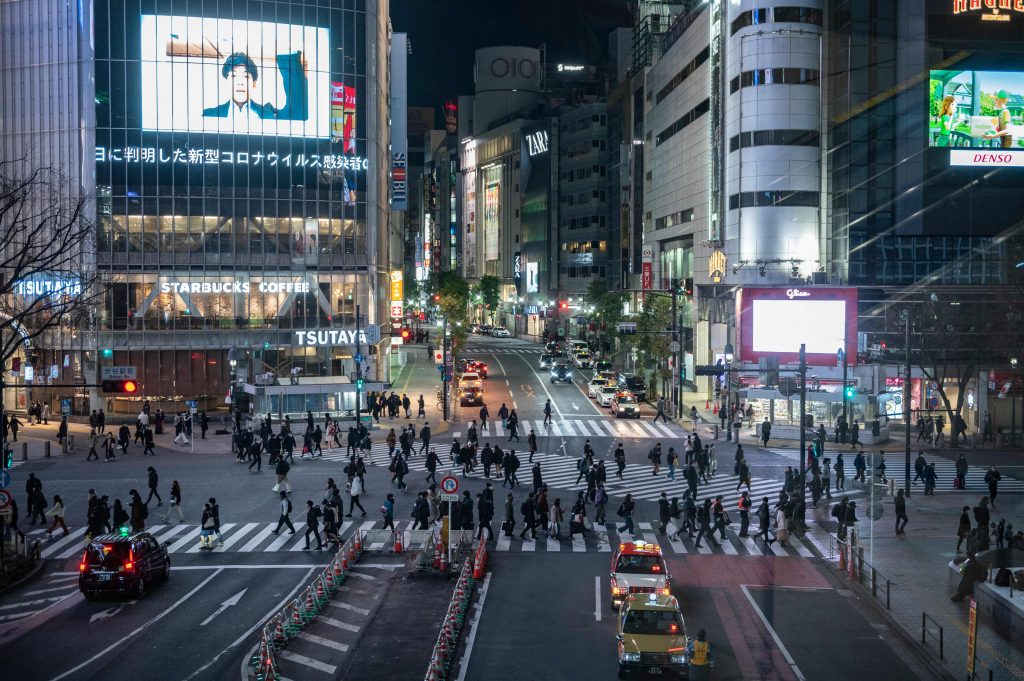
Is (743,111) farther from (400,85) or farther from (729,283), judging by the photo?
(400,85)

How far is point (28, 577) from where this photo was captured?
26.7 meters

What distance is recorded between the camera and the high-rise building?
226 feet

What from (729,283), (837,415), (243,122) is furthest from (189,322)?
(837,415)

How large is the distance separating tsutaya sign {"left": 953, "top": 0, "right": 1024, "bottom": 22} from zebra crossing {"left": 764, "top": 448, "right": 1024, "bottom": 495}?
108 ft

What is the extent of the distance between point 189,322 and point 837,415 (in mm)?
43553

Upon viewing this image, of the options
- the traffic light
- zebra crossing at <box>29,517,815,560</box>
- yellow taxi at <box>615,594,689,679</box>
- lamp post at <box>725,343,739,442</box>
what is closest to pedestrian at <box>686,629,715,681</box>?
yellow taxi at <box>615,594,689,679</box>

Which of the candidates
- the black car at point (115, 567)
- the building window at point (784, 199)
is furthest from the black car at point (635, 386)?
the black car at point (115, 567)

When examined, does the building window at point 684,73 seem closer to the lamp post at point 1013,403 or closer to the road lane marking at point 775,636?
the lamp post at point 1013,403

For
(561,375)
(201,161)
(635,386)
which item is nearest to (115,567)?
(201,161)

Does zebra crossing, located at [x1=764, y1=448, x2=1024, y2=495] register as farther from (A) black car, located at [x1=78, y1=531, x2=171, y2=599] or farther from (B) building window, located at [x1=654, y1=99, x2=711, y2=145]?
(B) building window, located at [x1=654, y1=99, x2=711, y2=145]

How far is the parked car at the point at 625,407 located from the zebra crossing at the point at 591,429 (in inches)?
35.6

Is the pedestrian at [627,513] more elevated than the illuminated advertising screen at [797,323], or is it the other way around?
the illuminated advertising screen at [797,323]

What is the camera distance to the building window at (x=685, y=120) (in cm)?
7966

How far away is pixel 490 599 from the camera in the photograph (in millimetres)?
24344
